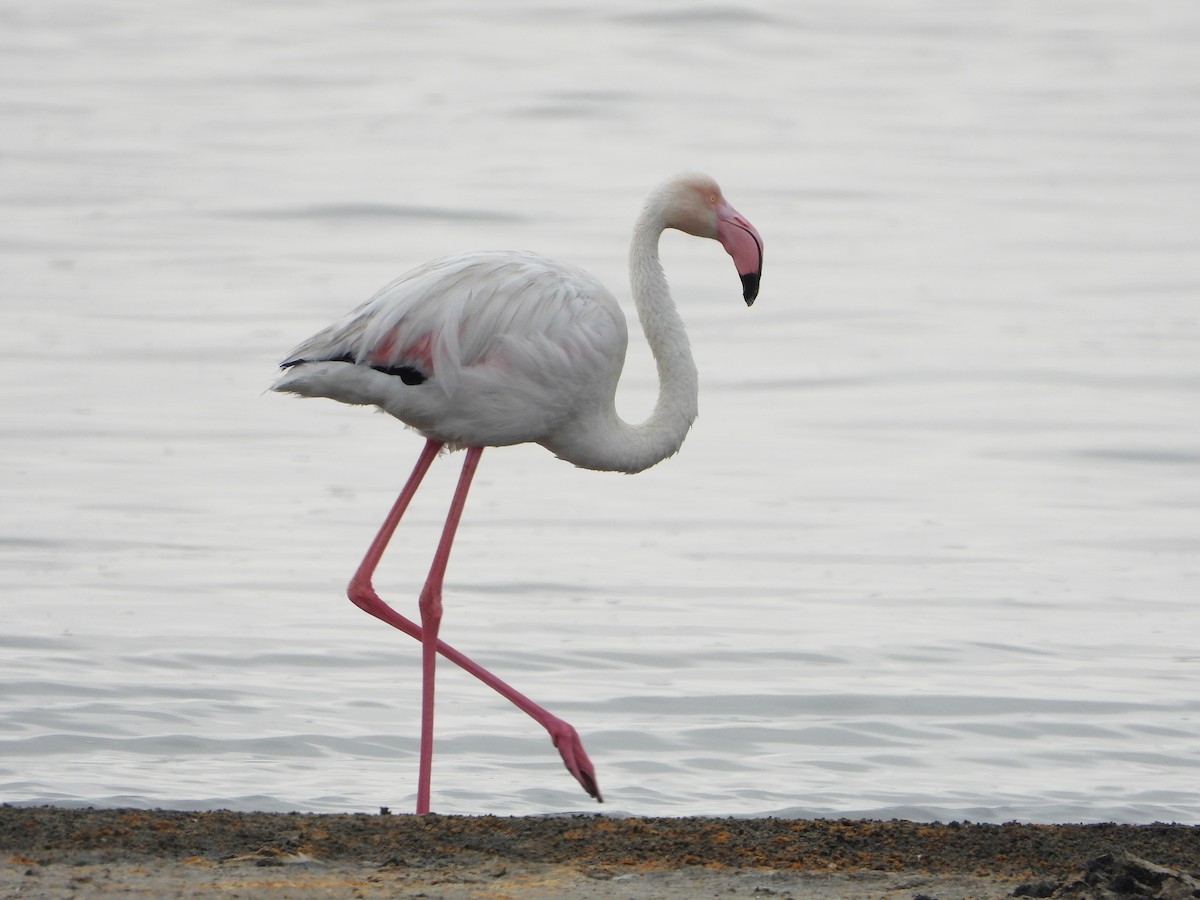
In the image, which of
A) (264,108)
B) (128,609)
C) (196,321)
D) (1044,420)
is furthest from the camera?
(264,108)

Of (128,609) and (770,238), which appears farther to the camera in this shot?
(770,238)

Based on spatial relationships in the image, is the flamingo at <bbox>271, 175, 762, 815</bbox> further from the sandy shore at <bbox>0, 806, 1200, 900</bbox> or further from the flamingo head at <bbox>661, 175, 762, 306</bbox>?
the sandy shore at <bbox>0, 806, 1200, 900</bbox>

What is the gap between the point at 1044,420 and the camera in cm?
1677

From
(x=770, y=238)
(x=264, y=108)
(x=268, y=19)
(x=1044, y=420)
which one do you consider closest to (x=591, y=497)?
(x=1044, y=420)

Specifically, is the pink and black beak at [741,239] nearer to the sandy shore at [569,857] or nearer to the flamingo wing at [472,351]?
the flamingo wing at [472,351]

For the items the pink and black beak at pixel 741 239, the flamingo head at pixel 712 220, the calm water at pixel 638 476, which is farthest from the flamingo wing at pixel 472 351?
the calm water at pixel 638 476

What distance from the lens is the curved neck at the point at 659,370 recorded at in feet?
28.6

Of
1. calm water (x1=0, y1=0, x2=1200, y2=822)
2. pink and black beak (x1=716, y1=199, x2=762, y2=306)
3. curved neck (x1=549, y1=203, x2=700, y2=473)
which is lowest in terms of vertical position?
calm water (x1=0, y1=0, x2=1200, y2=822)

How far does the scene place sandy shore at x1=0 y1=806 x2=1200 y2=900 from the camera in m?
6.24

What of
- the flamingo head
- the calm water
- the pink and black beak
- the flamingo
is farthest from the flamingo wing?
the calm water

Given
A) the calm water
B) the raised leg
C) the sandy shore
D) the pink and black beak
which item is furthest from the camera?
the calm water

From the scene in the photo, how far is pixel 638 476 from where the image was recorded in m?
15.6

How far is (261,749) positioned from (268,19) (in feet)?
98.5

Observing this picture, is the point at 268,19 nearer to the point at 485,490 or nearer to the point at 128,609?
the point at 485,490
